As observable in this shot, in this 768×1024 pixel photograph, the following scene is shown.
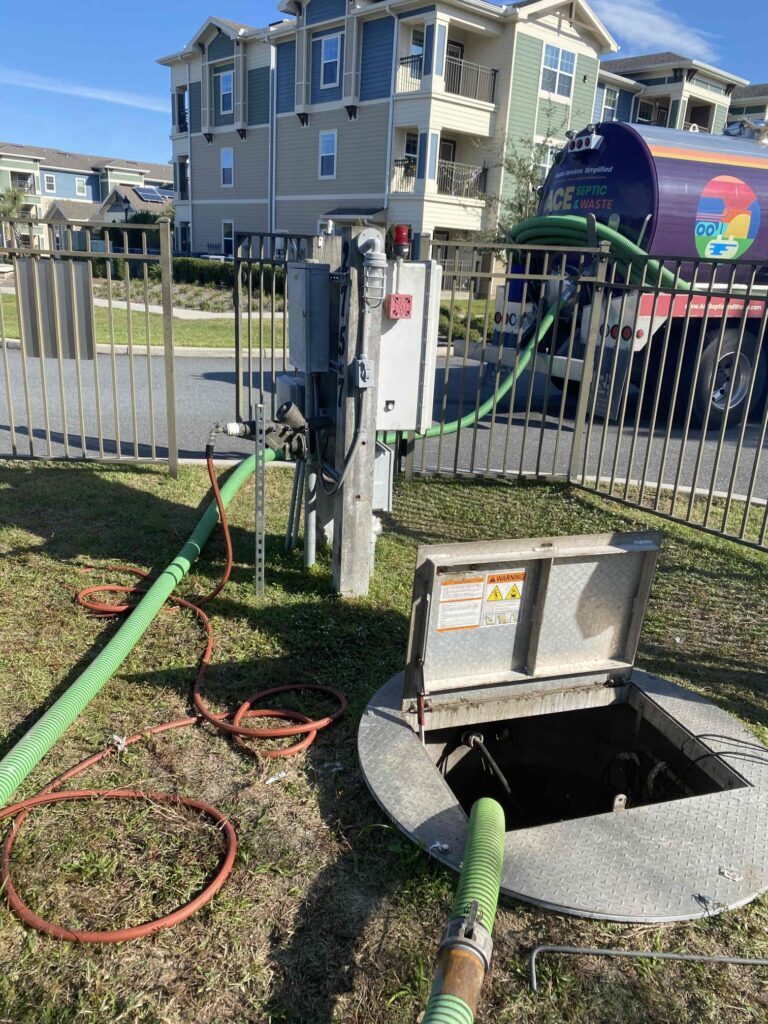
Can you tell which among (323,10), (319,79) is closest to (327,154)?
(319,79)

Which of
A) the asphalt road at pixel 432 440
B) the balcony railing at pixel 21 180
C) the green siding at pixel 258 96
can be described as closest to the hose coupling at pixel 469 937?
the asphalt road at pixel 432 440

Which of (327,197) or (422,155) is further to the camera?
(327,197)

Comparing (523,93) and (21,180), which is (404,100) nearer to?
(523,93)

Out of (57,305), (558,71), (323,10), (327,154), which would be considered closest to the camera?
(57,305)

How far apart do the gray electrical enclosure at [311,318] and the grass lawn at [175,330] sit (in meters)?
9.05

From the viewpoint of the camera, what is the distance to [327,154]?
27.8 metres

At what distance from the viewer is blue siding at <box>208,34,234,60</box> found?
30.6 metres

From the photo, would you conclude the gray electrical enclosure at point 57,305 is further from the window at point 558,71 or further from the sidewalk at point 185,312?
the window at point 558,71

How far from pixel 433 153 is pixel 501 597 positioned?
947 inches

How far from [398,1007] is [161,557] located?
3497mm

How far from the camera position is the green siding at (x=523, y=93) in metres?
25.4

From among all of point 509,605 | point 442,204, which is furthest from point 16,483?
point 442,204

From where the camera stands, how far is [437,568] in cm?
314

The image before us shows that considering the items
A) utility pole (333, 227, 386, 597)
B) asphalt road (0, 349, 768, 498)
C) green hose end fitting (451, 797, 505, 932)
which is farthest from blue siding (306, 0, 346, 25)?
green hose end fitting (451, 797, 505, 932)
